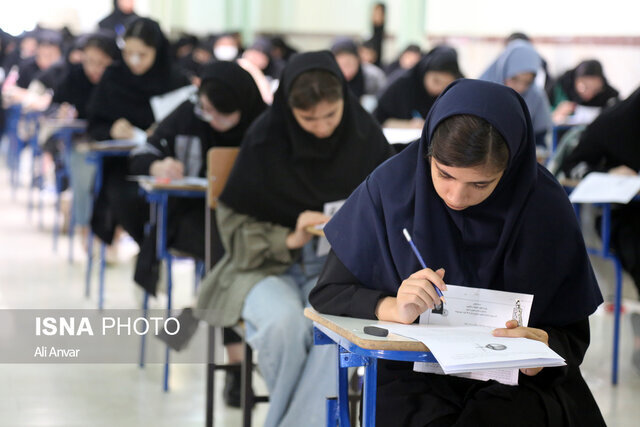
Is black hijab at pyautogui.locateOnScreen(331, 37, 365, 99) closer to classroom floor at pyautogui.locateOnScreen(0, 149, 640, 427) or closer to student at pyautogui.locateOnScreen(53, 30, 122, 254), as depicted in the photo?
student at pyautogui.locateOnScreen(53, 30, 122, 254)

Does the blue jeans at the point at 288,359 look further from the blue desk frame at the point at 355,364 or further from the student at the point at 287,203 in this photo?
the blue desk frame at the point at 355,364

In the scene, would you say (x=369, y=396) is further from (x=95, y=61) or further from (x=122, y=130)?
(x=95, y=61)

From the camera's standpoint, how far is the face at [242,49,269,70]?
36.1 ft

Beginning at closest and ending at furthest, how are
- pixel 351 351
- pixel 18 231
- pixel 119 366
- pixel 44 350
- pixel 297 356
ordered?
pixel 351 351, pixel 297 356, pixel 44 350, pixel 119 366, pixel 18 231

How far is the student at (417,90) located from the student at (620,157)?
5.54 feet

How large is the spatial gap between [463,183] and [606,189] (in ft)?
6.61

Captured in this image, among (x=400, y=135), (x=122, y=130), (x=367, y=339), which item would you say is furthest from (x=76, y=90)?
(x=367, y=339)

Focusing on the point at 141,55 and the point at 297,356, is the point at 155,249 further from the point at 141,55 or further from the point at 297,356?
the point at 141,55

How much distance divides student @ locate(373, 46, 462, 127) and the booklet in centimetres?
396

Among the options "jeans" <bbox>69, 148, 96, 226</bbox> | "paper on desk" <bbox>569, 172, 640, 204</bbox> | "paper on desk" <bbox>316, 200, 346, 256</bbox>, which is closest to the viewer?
"paper on desk" <bbox>316, 200, 346, 256</bbox>

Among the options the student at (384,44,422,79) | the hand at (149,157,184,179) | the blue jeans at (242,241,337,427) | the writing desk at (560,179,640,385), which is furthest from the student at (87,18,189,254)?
the student at (384,44,422,79)

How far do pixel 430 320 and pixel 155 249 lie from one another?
2.26 metres

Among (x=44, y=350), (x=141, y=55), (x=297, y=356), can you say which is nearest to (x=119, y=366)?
(x=44, y=350)

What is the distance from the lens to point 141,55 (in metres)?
5.46
